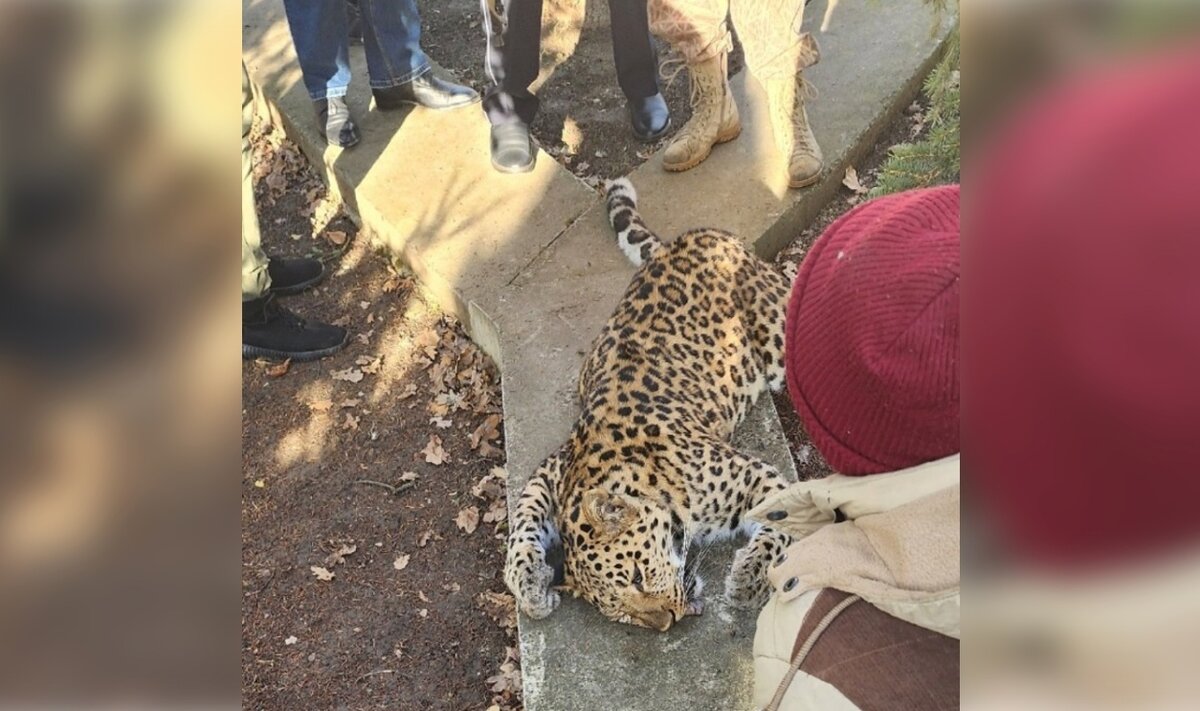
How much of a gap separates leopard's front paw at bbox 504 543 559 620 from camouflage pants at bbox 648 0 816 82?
277cm

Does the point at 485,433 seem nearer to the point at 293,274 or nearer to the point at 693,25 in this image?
the point at 293,274

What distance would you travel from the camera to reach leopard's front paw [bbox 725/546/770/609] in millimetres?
3867

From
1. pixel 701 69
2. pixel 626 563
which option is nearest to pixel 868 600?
pixel 626 563

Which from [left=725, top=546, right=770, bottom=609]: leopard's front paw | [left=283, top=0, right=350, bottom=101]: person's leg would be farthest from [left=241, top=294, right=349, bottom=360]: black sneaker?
[left=725, top=546, right=770, bottom=609]: leopard's front paw

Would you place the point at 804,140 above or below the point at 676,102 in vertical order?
above

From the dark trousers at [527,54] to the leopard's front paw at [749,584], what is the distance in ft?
10.3

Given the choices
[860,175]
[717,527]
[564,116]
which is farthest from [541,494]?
[564,116]

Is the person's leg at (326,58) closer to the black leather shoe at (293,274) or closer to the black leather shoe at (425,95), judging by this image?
the black leather shoe at (425,95)

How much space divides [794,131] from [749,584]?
2.69 m

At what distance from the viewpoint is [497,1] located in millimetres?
6648
